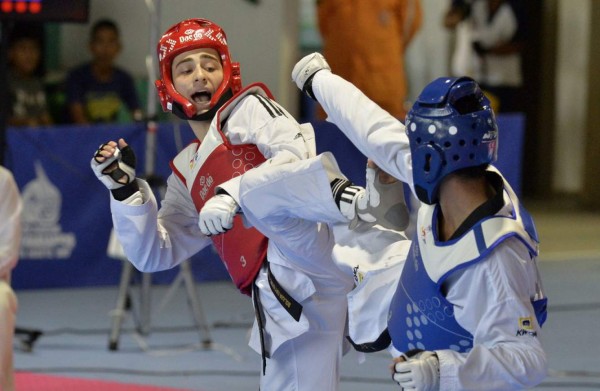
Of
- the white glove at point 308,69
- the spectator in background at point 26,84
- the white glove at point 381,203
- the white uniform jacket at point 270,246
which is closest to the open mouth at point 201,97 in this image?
the white uniform jacket at point 270,246

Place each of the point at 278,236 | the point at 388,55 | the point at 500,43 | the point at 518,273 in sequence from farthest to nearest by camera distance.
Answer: the point at 500,43 → the point at 388,55 → the point at 278,236 → the point at 518,273

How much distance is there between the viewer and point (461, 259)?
9.20 ft

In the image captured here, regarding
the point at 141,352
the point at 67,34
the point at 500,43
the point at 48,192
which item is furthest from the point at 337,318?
the point at 500,43

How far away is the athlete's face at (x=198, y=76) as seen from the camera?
155 inches

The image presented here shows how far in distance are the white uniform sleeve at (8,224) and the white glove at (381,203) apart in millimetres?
2088

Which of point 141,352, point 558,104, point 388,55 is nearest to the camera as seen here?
point 141,352

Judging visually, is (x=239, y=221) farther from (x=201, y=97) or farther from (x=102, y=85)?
(x=102, y=85)

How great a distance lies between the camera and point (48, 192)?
744 centimetres

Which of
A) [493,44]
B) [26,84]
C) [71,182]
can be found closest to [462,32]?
[493,44]

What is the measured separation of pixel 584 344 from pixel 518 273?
380 centimetres

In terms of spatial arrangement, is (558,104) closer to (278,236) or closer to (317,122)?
(317,122)

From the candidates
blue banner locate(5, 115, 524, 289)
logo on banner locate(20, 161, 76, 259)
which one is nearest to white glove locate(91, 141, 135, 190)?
blue banner locate(5, 115, 524, 289)

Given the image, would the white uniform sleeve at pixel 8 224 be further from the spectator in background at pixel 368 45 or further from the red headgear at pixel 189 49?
the spectator in background at pixel 368 45

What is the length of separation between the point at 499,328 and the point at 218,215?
3.06 feet
